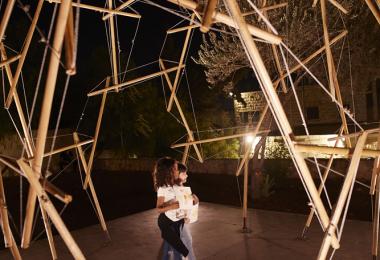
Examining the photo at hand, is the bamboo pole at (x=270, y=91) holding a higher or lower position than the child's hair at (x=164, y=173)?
higher

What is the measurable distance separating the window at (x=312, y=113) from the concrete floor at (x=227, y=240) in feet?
44.6

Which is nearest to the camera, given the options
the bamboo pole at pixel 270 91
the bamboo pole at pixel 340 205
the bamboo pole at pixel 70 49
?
the bamboo pole at pixel 70 49

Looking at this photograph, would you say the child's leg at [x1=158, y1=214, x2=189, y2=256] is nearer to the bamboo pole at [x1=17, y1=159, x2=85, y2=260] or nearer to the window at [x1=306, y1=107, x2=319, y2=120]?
the bamboo pole at [x1=17, y1=159, x2=85, y2=260]

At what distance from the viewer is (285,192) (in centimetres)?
955

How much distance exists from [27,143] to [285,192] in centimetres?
803

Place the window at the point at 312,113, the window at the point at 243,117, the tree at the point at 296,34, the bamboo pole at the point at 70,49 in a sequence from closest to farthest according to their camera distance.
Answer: the bamboo pole at the point at 70,49
the tree at the point at 296,34
the window at the point at 243,117
the window at the point at 312,113

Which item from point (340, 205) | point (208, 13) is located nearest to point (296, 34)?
point (340, 205)

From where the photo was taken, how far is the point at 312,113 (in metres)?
19.3

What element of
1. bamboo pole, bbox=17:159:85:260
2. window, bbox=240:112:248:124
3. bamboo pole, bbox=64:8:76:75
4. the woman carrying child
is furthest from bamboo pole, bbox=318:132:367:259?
window, bbox=240:112:248:124

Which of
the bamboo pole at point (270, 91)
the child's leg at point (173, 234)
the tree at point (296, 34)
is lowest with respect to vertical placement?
the child's leg at point (173, 234)

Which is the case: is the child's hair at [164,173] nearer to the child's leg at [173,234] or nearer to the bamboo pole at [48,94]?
the child's leg at [173,234]

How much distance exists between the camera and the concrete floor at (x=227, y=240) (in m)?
4.75

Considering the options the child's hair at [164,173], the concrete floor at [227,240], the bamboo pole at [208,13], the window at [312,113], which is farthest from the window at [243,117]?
the bamboo pole at [208,13]

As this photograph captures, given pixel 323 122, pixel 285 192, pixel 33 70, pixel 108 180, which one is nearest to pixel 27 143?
pixel 285 192
